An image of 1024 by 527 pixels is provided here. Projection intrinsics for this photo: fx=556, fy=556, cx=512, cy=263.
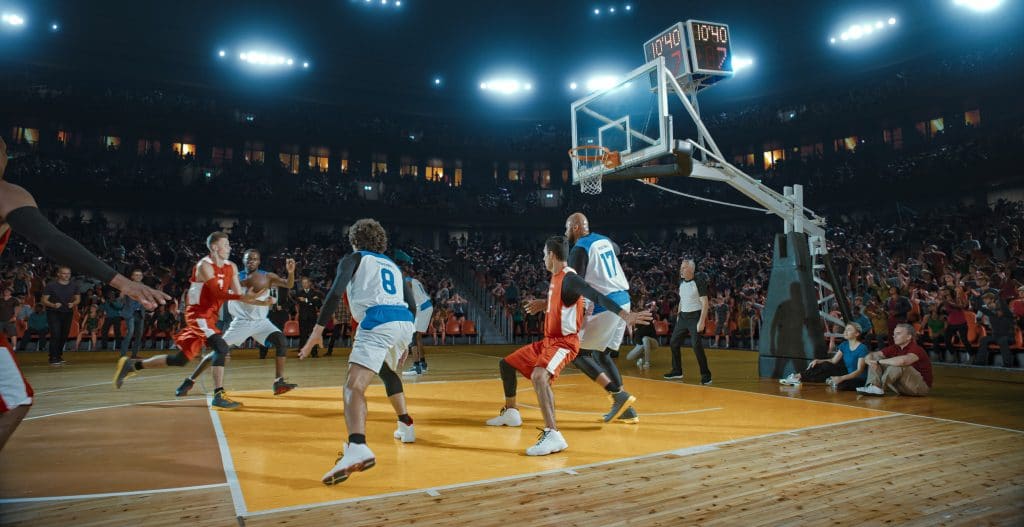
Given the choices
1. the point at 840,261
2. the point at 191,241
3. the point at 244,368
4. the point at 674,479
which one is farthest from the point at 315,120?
the point at 674,479

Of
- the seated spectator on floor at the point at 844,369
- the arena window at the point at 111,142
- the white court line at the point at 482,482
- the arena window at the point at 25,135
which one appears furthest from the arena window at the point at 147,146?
the white court line at the point at 482,482

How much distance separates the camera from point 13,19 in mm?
28141

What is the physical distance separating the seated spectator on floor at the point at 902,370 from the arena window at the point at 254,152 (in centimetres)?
3262

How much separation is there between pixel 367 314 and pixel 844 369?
25.2ft

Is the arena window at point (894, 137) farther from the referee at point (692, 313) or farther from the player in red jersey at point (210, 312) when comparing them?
the player in red jersey at point (210, 312)

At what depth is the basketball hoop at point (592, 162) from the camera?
37.5 ft

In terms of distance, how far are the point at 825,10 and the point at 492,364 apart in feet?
107

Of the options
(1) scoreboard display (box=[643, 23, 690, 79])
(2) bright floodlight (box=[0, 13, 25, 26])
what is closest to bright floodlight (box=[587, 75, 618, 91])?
(1) scoreboard display (box=[643, 23, 690, 79])

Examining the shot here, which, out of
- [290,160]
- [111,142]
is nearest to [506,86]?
[290,160]

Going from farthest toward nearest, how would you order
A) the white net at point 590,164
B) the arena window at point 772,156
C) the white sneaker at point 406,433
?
the arena window at point 772,156 < the white net at point 590,164 < the white sneaker at point 406,433

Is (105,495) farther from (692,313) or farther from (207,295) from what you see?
(692,313)

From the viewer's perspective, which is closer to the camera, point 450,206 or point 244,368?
point 244,368

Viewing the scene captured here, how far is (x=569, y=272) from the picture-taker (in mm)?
5016

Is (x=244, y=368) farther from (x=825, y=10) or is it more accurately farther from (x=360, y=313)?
(x=825, y=10)
